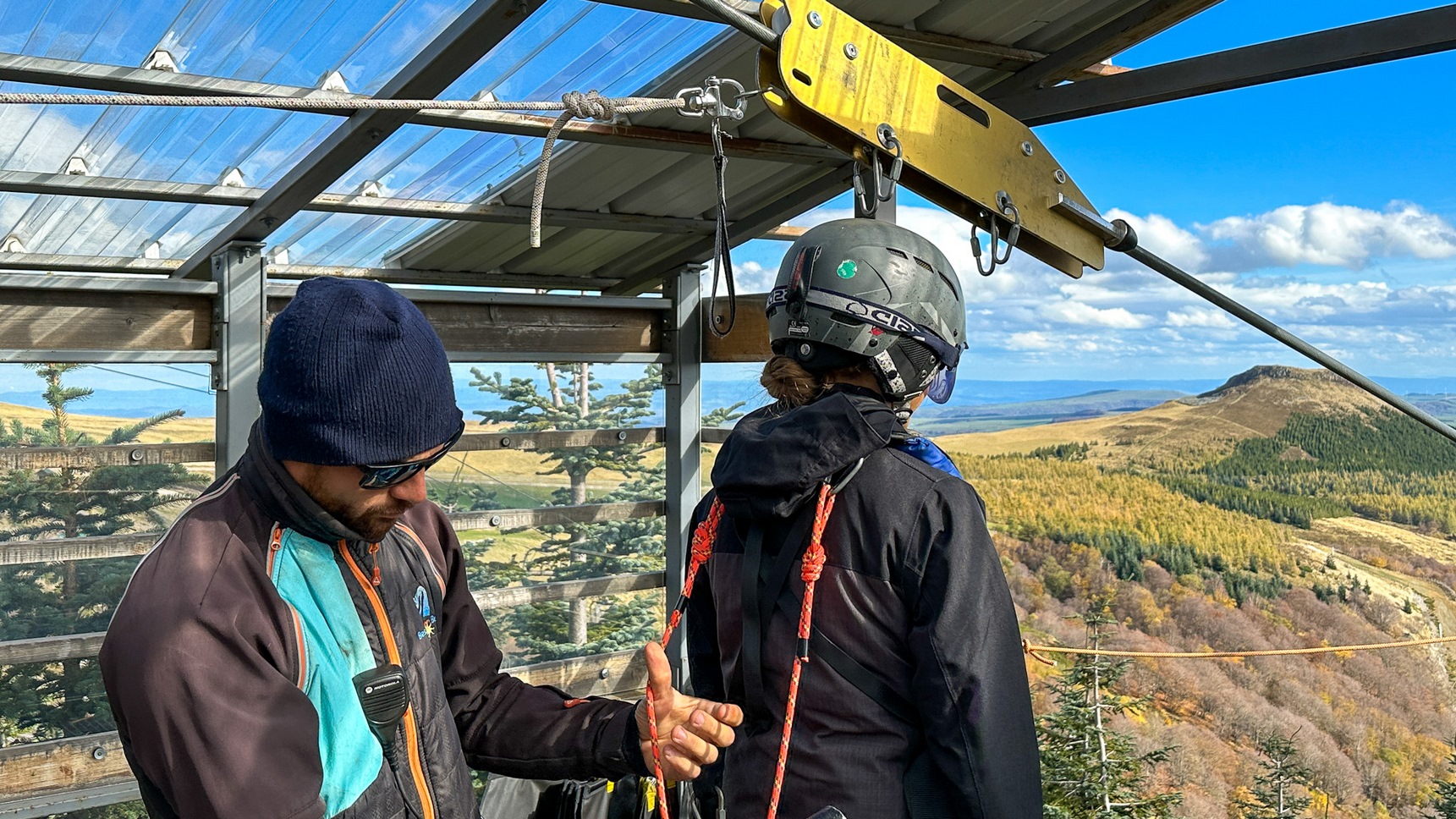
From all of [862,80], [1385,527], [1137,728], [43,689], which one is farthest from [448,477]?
[862,80]

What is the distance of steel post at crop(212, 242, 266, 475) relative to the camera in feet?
15.4

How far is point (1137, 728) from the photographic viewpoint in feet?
26.1

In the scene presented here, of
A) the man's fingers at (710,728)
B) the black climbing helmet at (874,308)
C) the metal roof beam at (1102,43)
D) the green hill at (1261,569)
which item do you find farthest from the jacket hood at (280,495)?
the green hill at (1261,569)

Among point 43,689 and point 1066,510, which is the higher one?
point 1066,510

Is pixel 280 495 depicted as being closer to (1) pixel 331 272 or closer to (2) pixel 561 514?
(2) pixel 561 514

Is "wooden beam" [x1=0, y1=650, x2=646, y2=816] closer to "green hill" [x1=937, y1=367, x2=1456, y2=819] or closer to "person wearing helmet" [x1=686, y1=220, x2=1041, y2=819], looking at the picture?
"person wearing helmet" [x1=686, y1=220, x2=1041, y2=819]

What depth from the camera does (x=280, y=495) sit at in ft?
4.67

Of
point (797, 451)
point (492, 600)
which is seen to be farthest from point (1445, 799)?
point (797, 451)

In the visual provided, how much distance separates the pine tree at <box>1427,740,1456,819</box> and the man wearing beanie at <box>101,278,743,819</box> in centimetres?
594

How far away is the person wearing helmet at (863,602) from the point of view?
6.06 ft

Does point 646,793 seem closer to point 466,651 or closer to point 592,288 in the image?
point 466,651

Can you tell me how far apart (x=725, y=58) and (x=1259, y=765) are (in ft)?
20.0

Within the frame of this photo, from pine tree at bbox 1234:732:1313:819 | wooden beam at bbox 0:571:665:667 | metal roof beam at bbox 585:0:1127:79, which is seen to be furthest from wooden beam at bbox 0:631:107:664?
pine tree at bbox 1234:732:1313:819

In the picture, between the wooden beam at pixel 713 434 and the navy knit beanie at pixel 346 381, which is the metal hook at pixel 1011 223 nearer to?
the navy knit beanie at pixel 346 381
